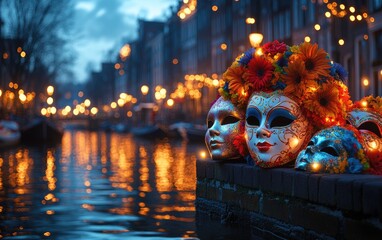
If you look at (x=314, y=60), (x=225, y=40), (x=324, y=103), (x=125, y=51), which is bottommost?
(x=324, y=103)

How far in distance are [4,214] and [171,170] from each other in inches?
434

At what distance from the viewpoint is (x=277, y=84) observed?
10.3 m

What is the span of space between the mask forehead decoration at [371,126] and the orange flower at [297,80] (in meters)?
0.78

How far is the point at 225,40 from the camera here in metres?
73.8

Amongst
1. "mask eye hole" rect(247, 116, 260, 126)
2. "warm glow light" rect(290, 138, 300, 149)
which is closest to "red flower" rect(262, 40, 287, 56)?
"mask eye hole" rect(247, 116, 260, 126)

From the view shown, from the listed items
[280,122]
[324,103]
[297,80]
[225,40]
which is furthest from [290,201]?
[225,40]

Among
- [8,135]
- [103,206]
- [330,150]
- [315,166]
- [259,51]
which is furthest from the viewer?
[8,135]

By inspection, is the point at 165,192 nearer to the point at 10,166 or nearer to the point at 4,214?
the point at 4,214

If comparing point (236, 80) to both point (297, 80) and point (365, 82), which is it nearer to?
point (297, 80)

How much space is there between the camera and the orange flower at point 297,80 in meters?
10.1

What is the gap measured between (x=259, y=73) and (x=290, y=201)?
2101 millimetres

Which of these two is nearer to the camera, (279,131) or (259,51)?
(279,131)

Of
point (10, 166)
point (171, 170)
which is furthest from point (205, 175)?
point (10, 166)

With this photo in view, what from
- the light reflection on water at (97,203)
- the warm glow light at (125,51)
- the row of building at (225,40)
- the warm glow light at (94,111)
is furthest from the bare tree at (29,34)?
the warm glow light at (94,111)
